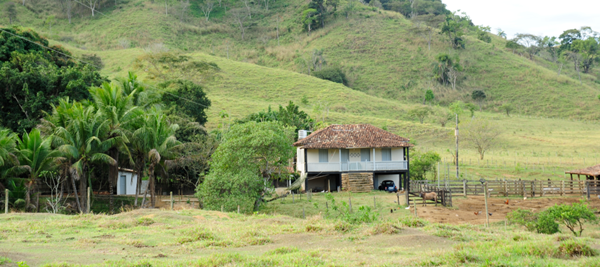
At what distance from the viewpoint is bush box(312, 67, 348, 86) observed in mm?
89500

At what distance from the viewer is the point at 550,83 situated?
3536 inches

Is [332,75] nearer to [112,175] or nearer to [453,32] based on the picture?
[453,32]

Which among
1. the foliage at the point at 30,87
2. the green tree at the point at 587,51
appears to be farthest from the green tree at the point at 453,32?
the foliage at the point at 30,87

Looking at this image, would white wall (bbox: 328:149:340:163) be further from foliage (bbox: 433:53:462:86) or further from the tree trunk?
foliage (bbox: 433:53:462:86)

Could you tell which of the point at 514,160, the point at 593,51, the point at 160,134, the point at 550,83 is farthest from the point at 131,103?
the point at 593,51

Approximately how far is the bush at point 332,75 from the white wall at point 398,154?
55.5 m

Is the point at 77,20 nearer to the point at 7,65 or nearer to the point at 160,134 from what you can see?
the point at 7,65

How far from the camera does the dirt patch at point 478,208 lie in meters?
22.4

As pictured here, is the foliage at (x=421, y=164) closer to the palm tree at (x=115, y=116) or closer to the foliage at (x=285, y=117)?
the foliage at (x=285, y=117)

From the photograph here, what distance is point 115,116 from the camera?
84.2 feet

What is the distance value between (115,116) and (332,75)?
220 feet

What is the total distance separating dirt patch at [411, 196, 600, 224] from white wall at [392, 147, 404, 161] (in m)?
6.48

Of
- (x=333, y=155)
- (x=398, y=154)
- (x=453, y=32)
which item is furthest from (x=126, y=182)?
(x=453, y=32)

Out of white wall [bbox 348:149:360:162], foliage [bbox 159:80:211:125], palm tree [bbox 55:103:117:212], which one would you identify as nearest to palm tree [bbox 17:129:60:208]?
palm tree [bbox 55:103:117:212]
